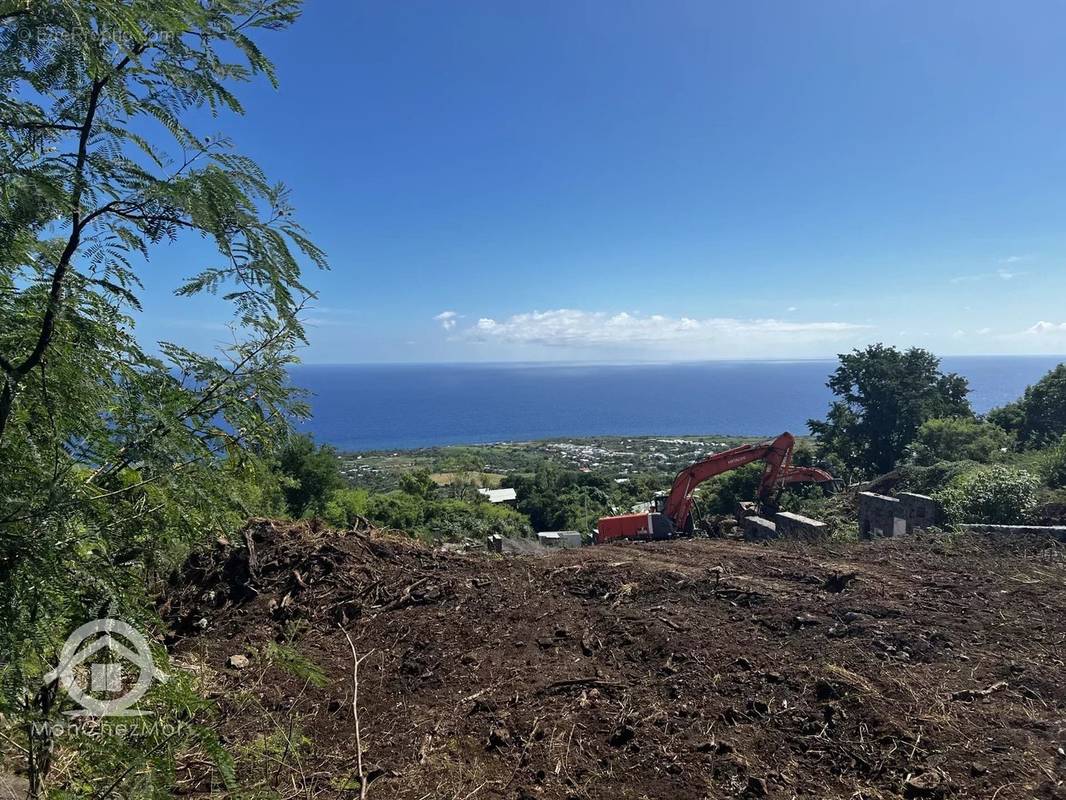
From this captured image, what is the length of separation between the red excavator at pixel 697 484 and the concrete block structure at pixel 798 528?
11.5 feet

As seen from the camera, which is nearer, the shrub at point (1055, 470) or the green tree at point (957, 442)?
the shrub at point (1055, 470)

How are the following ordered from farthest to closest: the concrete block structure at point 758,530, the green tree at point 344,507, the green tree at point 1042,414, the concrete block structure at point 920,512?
the green tree at point 1042,414, the green tree at point 344,507, the concrete block structure at point 758,530, the concrete block structure at point 920,512

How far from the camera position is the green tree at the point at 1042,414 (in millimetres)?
17203

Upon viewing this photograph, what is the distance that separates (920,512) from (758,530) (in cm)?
287

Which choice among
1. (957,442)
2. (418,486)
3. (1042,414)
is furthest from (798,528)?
(418,486)

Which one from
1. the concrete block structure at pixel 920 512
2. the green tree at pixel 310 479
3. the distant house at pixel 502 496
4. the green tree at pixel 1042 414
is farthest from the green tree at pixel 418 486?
the green tree at pixel 1042 414

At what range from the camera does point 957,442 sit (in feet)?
53.8

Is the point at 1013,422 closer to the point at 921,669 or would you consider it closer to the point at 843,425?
the point at 843,425

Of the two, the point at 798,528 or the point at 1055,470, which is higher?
the point at 1055,470

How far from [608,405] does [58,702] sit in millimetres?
145862

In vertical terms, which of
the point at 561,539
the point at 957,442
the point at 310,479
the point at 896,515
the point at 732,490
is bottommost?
the point at 561,539

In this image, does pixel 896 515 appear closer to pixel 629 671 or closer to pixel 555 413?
pixel 629 671

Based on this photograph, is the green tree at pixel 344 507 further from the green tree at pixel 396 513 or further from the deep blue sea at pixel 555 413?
the deep blue sea at pixel 555 413

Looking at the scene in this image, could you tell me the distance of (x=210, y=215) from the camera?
5.04 ft
